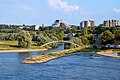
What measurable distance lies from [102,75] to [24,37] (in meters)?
45.5

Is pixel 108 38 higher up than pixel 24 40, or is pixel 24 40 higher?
pixel 108 38

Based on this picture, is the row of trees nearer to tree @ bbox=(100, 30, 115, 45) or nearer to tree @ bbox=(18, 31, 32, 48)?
tree @ bbox=(100, 30, 115, 45)

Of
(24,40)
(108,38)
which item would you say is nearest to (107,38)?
(108,38)

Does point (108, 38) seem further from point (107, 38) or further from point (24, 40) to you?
point (24, 40)

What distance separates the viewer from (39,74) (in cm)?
4162

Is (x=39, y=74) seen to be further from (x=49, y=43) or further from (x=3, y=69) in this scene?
(x=49, y=43)

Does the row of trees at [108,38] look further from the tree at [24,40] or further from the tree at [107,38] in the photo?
the tree at [24,40]

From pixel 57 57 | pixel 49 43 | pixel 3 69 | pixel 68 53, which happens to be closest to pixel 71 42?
pixel 49 43

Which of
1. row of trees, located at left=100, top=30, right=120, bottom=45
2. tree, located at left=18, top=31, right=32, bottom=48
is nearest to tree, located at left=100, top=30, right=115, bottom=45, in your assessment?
row of trees, located at left=100, top=30, right=120, bottom=45

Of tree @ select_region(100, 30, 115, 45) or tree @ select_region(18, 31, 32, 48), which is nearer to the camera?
tree @ select_region(18, 31, 32, 48)

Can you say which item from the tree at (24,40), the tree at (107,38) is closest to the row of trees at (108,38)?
the tree at (107,38)

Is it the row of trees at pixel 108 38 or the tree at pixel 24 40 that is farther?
the row of trees at pixel 108 38

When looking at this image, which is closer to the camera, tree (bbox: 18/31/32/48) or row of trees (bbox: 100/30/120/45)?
tree (bbox: 18/31/32/48)

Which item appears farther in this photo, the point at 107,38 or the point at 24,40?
the point at 107,38
